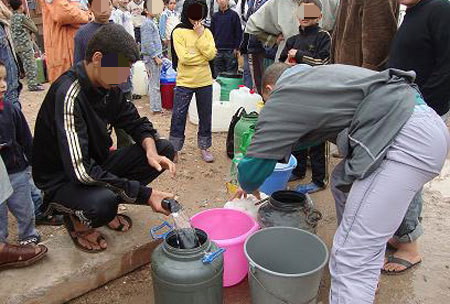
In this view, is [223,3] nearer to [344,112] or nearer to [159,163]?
[159,163]

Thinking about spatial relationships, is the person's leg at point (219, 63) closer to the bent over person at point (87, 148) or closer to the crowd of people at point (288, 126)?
the crowd of people at point (288, 126)

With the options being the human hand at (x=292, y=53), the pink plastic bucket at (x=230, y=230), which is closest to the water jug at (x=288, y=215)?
the pink plastic bucket at (x=230, y=230)

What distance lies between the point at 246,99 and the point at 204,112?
1023 millimetres

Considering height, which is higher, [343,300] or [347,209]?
[347,209]

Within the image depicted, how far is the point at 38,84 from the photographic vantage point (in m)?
8.37

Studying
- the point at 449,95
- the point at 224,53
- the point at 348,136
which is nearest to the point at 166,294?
the point at 348,136

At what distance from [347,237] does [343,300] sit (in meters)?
0.31

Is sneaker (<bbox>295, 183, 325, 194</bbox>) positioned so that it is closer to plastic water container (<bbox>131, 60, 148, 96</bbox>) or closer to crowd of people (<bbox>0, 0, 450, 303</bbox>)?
crowd of people (<bbox>0, 0, 450, 303</bbox>)

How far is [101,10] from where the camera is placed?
12.6ft

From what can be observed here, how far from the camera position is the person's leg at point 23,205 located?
2.83m

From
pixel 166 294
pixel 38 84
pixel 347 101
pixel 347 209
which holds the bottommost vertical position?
pixel 38 84

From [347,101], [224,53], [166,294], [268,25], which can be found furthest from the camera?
[224,53]

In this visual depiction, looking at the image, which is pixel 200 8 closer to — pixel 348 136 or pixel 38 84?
pixel 348 136

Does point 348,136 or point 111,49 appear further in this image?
point 111,49
